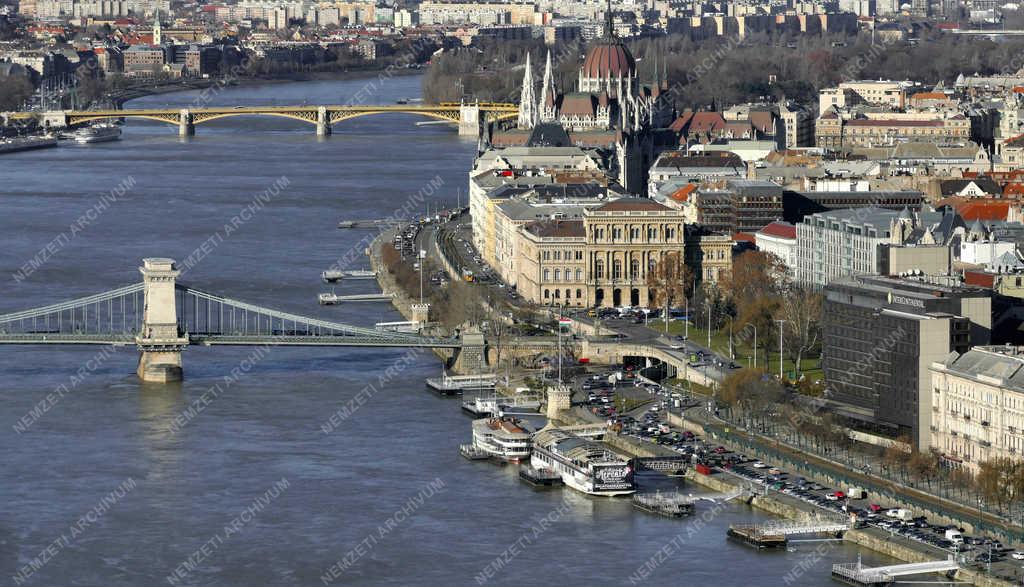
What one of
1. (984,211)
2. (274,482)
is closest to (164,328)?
(274,482)

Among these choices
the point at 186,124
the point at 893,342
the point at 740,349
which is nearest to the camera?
the point at 893,342

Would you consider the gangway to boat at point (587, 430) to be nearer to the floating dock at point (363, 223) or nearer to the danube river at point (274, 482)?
the danube river at point (274, 482)

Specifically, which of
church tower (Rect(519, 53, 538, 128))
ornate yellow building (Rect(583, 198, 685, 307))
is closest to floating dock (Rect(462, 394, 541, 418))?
ornate yellow building (Rect(583, 198, 685, 307))

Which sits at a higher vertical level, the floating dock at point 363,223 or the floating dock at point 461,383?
the floating dock at point 363,223

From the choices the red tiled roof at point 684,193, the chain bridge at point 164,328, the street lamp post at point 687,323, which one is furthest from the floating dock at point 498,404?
the red tiled roof at point 684,193

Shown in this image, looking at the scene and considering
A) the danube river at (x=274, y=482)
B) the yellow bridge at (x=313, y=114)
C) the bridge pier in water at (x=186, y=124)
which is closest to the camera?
the danube river at (x=274, y=482)

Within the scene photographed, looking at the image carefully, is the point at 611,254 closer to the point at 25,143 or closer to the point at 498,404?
the point at 498,404
